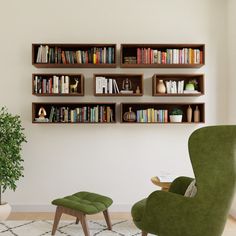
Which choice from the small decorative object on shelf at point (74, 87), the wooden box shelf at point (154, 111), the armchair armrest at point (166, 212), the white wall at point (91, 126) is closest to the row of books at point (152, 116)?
the wooden box shelf at point (154, 111)

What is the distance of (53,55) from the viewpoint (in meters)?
3.73

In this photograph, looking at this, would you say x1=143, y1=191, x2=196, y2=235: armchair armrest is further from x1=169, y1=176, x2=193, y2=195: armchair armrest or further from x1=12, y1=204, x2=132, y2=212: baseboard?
x1=12, y1=204, x2=132, y2=212: baseboard

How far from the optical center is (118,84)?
3904 millimetres

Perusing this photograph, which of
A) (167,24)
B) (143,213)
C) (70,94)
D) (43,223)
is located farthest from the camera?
(167,24)

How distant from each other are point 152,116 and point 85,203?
145 centimetres

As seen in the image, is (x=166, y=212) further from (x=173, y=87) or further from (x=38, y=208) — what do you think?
(x=38, y=208)

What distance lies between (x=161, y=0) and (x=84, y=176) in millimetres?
2621

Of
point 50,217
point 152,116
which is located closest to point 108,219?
point 50,217

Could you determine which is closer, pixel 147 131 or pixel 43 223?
pixel 43 223

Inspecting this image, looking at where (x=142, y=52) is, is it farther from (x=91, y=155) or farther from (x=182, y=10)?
(x=91, y=155)

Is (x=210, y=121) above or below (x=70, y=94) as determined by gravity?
below

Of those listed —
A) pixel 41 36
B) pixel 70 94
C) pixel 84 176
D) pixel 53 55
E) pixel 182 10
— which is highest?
pixel 182 10

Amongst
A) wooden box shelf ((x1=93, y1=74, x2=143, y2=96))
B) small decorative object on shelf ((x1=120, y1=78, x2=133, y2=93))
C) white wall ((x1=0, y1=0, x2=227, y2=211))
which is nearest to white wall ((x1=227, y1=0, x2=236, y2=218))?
white wall ((x1=0, y1=0, x2=227, y2=211))

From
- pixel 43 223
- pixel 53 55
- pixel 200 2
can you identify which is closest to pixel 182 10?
pixel 200 2
